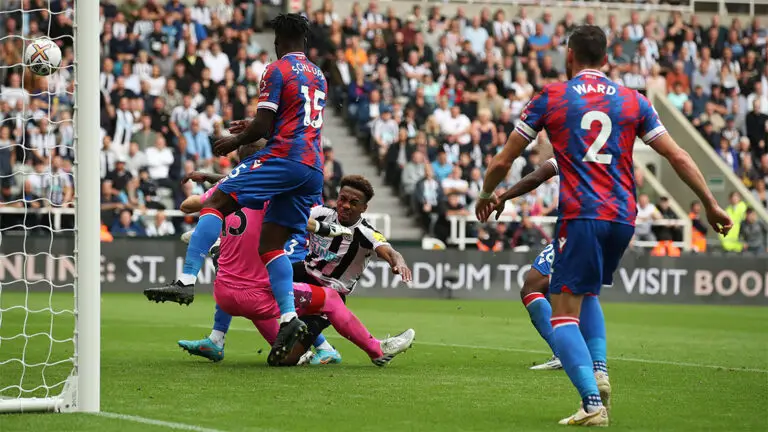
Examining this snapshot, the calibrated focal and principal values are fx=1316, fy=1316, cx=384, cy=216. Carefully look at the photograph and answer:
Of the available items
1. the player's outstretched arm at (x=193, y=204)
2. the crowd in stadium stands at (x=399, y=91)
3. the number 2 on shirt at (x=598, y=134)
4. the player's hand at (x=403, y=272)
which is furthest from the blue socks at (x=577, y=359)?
the crowd in stadium stands at (x=399, y=91)

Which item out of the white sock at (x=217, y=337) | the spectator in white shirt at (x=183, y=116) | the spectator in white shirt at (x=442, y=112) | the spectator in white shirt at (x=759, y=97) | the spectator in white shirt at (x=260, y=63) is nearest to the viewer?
the white sock at (x=217, y=337)

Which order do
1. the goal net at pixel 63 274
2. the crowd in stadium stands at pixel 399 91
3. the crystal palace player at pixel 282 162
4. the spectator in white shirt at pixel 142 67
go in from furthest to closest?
1. the spectator in white shirt at pixel 142 67
2. the crowd in stadium stands at pixel 399 91
3. the crystal palace player at pixel 282 162
4. the goal net at pixel 63 274

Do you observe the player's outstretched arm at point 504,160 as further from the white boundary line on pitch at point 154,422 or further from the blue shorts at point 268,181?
the blue shorts at point 268,181

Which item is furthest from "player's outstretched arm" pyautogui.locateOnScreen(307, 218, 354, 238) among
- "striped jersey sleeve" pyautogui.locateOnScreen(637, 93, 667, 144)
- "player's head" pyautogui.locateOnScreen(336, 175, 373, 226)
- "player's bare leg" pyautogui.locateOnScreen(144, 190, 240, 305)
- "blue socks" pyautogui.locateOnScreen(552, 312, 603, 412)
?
"striped jersey sleeve" pyautogui.locateOnScreen(637, 93, 667, 144)

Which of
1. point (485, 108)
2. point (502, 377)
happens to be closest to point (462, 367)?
point (502, 377)

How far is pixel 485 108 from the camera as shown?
2775 cm

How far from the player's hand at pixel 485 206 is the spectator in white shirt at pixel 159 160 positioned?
1604cm

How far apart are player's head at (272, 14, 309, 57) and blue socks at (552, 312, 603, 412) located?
3.31 m

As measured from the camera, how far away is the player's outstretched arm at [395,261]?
920 cm

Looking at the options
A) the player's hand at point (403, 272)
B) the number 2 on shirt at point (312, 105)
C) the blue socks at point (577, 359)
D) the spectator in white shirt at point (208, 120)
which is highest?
the spectator in white shirt at point (208, 120)

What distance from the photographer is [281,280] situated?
9.19m

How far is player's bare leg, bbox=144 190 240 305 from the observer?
8859 mm

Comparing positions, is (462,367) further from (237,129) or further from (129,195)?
(129,195)

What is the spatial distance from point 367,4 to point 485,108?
408 cm
